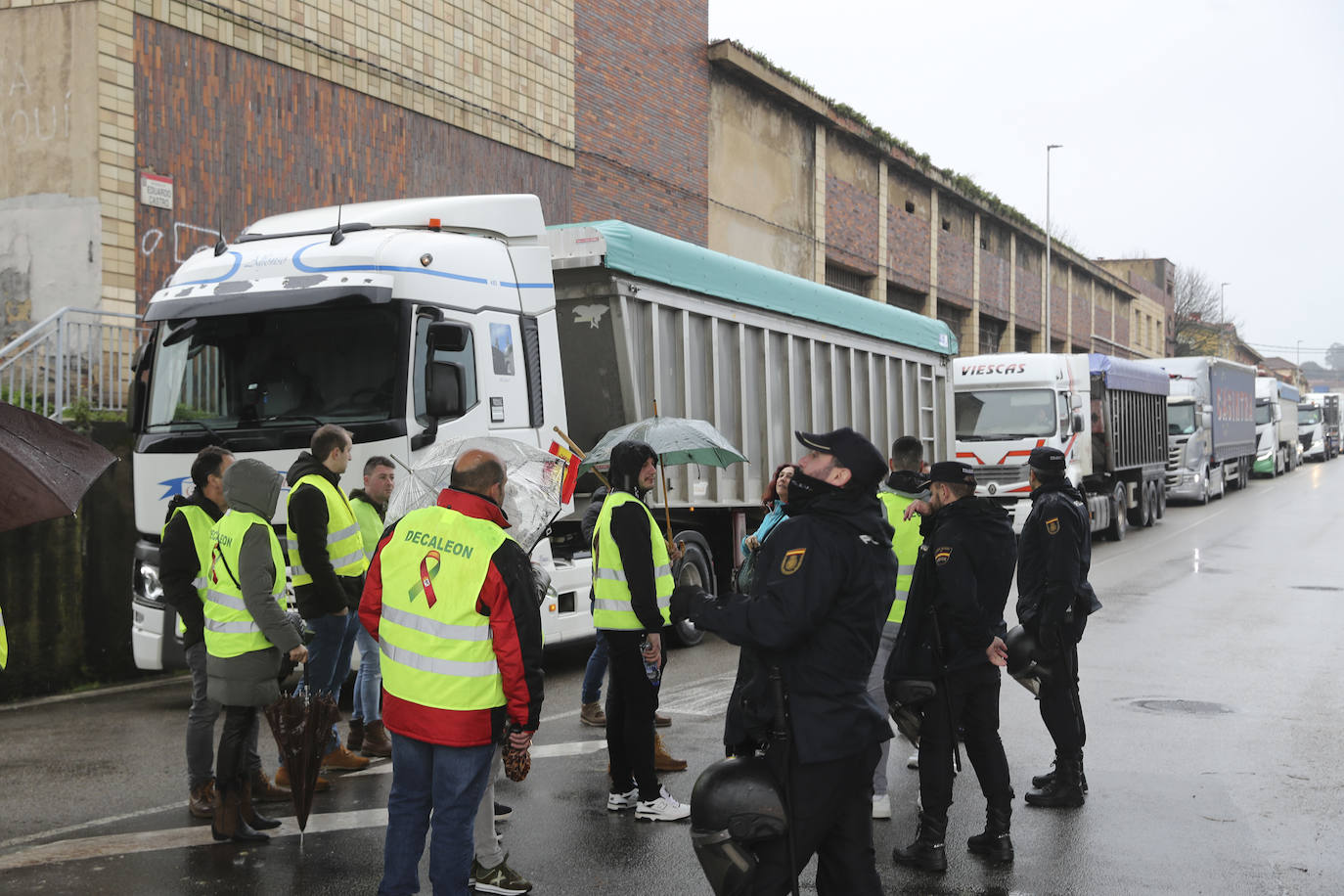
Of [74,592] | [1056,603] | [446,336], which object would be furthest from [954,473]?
[74,592]

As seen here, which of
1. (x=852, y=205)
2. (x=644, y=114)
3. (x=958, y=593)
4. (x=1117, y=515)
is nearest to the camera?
(x=958, y=593)

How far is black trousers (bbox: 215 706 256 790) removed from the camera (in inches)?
226

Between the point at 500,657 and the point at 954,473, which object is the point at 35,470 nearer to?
the point at 500,657

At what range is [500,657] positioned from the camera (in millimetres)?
4395

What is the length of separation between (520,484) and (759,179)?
69.3ft

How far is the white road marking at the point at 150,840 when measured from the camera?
562 cm

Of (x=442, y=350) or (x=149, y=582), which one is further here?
(x=149, y=582)

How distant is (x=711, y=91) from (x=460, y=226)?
1611cm

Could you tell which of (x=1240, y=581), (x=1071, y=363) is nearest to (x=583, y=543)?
(x=1240, y=581)

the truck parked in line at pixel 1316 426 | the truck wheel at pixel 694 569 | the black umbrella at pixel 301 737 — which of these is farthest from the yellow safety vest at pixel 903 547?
the truck parked in line at pixel 1316 426

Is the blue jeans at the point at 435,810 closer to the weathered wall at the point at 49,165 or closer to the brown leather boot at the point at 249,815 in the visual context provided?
the brown leather boot at the point at 249,815

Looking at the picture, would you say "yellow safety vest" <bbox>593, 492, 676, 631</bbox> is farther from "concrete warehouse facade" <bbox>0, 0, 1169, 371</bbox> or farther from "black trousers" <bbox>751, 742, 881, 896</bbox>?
"concrete warehouse facade" <bbox>0, 0, 1169, 371</bbox>

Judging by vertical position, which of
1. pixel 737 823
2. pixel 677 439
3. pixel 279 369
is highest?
pixel 279 369

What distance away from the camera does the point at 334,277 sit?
8289mm
